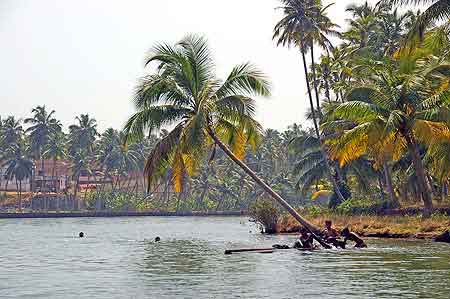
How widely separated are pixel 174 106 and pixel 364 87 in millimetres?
15907

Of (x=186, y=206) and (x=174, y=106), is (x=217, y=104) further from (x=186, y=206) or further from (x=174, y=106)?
(x=186, y=206)

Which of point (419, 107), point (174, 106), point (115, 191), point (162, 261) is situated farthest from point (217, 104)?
point (115, 191)

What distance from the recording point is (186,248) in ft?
148

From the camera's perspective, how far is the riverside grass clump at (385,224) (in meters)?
45.0

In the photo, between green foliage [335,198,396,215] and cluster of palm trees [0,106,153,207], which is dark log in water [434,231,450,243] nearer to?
green foliage [335,198,396,215]

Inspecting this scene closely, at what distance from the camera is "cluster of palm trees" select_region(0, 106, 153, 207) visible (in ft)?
454

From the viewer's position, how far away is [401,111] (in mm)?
45688

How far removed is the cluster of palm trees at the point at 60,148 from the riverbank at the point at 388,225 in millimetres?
83323

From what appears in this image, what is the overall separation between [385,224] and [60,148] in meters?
98.6

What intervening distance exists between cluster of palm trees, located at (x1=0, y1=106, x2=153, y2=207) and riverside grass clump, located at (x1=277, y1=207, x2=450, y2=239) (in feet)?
271

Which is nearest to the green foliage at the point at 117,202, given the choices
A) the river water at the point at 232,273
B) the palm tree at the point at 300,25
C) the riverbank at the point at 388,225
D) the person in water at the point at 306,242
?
the palm tree at the point at 300,25

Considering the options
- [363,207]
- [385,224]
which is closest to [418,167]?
[385,224]

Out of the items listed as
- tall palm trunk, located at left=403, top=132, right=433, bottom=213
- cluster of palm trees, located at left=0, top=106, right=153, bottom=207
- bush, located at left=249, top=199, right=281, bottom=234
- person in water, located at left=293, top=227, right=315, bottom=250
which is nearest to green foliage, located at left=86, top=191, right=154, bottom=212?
cluster of palm trees, located at left=0, top=106, right=153, bottom=207

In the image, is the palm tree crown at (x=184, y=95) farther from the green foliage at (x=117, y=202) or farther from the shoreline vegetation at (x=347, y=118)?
the green foliage at (x=117, y=202)
